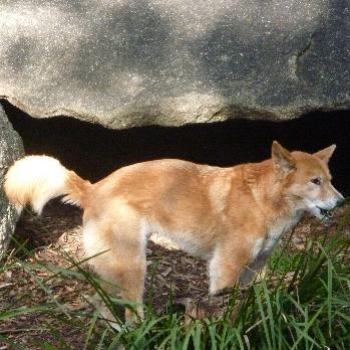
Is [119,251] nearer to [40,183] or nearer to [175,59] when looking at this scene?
[40,183]

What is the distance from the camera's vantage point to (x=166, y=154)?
25.6ft

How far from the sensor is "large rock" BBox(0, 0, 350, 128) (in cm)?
628

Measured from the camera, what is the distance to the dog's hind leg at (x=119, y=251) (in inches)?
205

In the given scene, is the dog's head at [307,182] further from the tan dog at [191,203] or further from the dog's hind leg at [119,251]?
the dog's hind leg at [119,251]

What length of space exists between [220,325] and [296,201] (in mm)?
1945

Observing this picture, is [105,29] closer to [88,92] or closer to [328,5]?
[88,92]

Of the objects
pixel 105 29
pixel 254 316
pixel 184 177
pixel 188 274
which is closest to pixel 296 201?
pixel 184 177

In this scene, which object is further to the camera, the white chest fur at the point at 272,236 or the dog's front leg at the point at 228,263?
the white chest fur at the point at 272,236

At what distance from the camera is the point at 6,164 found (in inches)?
236

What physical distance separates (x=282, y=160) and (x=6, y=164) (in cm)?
198

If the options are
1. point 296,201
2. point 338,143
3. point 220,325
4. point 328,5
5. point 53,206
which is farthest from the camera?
point 338,143

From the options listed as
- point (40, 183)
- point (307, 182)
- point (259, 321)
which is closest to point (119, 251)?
point (40, 183)

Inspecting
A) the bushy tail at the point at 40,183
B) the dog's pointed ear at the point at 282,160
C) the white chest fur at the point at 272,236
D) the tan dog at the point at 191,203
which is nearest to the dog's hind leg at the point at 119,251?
the tan dog at the point at 191,203

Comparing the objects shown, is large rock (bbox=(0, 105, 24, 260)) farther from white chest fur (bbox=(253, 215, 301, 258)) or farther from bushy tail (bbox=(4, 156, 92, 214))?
white chest fur (bbox=(253, 215, 301, 258))
